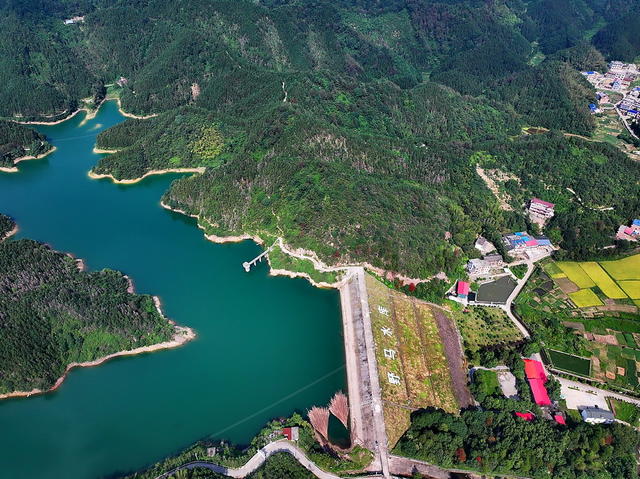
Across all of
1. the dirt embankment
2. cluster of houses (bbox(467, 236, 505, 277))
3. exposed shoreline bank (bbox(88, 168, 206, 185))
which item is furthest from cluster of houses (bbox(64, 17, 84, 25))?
the dirt embankment

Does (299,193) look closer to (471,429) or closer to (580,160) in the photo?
(471,429)

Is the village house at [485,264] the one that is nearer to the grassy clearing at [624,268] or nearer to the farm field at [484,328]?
the farm field at [484,328]

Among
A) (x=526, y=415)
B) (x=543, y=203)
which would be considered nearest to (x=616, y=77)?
(x=543, y=203)

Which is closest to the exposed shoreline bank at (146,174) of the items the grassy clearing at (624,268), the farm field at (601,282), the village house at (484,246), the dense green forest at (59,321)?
the dense green forest at (59,321)

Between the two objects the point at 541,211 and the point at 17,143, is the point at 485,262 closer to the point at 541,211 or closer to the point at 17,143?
the point at 541,211

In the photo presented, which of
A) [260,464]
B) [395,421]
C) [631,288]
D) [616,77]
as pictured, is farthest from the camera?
[616,77]

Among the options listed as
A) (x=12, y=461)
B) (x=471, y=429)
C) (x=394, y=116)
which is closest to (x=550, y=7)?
(x=394, y=116)
